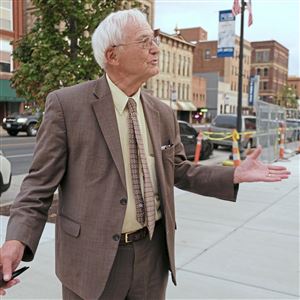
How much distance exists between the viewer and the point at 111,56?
6.52 ft

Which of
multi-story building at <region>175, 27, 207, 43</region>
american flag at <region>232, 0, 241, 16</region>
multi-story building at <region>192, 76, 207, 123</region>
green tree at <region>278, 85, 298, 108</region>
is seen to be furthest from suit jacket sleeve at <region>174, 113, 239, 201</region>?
multi-story building at <region>175, 27, 207, 43</region>

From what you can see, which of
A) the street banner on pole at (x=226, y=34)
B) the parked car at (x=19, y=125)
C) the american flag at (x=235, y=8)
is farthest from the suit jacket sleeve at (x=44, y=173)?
the parked car at (x=19, y=125)

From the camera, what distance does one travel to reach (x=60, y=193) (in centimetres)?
201

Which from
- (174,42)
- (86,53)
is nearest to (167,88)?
(174,42)

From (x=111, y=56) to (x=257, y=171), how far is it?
898mm

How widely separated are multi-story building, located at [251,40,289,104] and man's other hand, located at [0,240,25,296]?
315ft

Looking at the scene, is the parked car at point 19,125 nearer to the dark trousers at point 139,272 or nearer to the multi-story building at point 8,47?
the multi-story building at point 8,47

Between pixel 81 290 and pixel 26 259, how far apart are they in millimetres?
287

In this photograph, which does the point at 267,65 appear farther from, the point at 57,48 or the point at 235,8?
the point at 57,48

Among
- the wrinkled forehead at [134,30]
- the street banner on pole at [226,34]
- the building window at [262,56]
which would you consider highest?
the building window at [262,56]

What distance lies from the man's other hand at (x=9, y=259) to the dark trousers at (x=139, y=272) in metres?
0.41

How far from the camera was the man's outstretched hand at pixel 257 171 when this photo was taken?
7.00ft

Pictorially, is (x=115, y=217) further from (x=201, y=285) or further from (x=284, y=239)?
(x=284, y=239)

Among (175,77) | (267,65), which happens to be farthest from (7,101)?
(267,65)
